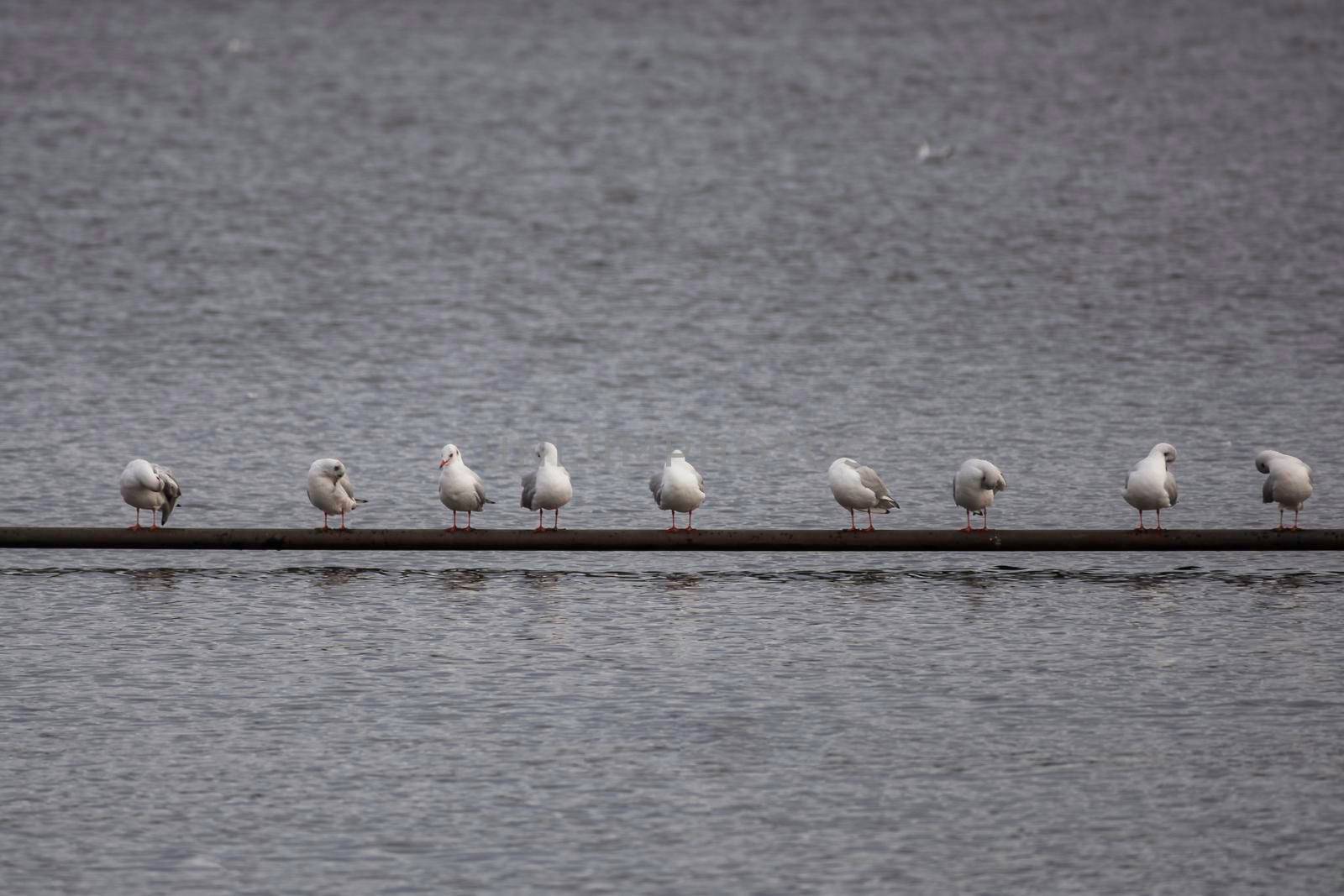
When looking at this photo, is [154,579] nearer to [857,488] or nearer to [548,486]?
[548,486]

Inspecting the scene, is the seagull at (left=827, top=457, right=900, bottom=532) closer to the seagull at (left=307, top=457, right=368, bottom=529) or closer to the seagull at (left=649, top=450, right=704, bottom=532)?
the seagull at (left=649, top=450, right=704, bottom=532)

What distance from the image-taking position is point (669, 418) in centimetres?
3491

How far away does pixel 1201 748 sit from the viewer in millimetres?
14984

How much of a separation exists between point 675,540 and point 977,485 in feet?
10.5

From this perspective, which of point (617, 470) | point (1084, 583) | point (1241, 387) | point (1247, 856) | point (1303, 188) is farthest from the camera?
point (1303, 188)

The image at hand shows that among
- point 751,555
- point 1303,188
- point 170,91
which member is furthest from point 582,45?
point 751,555

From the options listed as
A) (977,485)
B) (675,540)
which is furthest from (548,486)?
(977,485)

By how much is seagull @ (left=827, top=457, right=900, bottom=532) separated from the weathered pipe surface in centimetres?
64

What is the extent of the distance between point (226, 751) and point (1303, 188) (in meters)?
52.1

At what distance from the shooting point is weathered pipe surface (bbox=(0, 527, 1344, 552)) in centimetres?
1970

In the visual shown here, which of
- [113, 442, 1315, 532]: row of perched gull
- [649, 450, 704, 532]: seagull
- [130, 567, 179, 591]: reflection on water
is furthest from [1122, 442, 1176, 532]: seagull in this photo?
[130, 567, 179, 591]: reflection on water

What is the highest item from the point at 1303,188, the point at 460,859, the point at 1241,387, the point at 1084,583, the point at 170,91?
the point at 170,91

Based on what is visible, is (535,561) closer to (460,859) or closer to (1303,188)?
(460,859)

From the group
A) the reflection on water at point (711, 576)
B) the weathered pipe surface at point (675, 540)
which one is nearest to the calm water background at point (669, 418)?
the reflection on water at point (711, 576)
